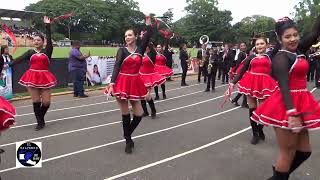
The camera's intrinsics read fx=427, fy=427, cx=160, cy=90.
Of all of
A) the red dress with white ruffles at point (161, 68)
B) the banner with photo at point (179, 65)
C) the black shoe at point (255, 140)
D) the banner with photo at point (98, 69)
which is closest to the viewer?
the black shoe at point (255, 140)

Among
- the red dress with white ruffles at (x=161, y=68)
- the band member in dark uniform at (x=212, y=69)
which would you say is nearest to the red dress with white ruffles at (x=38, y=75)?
the red dress with white ruffles at (x=161, y=68)

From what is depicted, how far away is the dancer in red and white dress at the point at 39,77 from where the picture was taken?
838 cm

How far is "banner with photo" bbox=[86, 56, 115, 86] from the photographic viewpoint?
17188 mm

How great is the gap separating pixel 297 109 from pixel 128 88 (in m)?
3.06

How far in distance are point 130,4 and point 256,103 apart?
300 ft

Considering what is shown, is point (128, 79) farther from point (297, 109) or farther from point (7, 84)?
point (7, 84)

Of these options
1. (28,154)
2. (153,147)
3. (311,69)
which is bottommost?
(153,147)

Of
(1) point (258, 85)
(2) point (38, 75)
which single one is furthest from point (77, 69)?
(1) point (258, 85)

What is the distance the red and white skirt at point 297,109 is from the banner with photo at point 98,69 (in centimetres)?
1325

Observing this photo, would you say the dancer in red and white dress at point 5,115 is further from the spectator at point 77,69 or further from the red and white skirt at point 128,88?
the spectator at point 77,69

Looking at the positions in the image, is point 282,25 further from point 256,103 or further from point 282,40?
point 256,103

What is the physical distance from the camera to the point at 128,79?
6.73m

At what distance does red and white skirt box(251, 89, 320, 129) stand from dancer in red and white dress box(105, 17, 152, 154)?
2729mm

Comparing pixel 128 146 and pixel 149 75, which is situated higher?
pixel 149 75
